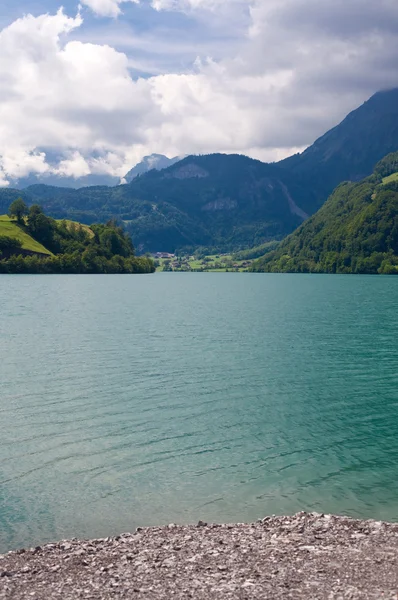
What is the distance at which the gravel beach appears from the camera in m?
18.0

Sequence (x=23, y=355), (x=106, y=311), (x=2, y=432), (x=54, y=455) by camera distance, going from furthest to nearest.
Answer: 1. (x=106, y=311)
2. (x=23, y=355)
3. (x=2, y=432)
4. (x=54, y=455)

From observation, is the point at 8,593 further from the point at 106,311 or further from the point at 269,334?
the point at 106,311

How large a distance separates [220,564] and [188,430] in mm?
20032

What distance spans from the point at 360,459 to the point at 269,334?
5685 centimetres

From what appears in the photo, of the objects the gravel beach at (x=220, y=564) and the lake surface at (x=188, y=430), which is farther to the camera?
the lake surface at (x=188, y=430)

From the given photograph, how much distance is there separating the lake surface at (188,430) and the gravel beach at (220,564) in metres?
3.15

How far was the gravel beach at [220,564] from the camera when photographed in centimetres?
1798

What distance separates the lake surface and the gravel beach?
3.15 m

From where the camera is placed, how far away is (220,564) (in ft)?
65.9

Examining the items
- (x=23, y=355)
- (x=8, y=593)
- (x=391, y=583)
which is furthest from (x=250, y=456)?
(x=23, y=355)

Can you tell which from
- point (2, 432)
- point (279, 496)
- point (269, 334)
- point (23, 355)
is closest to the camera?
point (279, 496)

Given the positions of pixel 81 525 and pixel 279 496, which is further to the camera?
pixel 279 496

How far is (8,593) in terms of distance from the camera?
18.2 meters

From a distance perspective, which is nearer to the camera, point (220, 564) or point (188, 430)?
point (220, 564)
